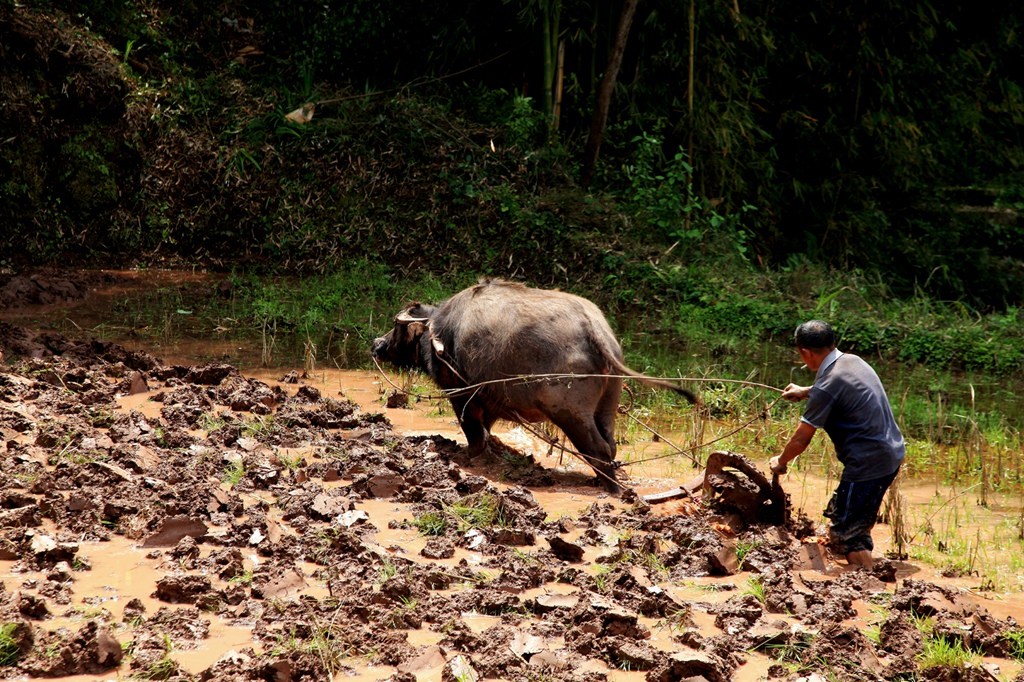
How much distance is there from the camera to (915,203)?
1526 centimetres

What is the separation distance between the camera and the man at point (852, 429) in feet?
15.6

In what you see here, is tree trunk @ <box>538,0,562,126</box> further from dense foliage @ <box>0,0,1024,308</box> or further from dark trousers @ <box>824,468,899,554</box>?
dark trousers @ <box>824,468,899,554</box>

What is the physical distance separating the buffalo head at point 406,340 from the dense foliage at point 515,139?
545cm

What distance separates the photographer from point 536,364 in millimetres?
6043

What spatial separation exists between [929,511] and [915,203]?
34.2ft

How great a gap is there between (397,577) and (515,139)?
35.2 ft

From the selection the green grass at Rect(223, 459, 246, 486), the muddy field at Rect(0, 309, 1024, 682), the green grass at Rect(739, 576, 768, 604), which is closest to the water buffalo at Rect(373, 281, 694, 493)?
the muddy field at Rect(0, 309, 1024, 682)

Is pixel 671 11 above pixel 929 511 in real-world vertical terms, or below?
above

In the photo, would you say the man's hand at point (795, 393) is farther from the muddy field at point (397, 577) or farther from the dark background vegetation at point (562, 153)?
the dark background vegetation at point (562, 153)

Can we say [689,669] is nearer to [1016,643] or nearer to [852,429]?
[1016,643]

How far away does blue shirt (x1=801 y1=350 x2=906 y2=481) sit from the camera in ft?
15.6

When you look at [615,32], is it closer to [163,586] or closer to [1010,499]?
[1010,499]

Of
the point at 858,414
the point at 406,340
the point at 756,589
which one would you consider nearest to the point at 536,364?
the point at 406,340

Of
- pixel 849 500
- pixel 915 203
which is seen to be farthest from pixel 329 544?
pixel 915 203
